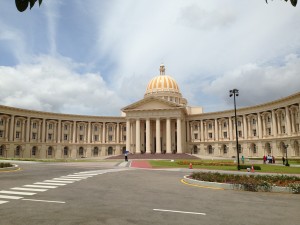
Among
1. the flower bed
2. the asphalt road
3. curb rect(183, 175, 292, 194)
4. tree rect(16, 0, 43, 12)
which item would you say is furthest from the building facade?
tree rect(16, 0, 43, 12)

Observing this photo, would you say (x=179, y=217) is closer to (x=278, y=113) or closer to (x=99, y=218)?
(x=99, y=218)

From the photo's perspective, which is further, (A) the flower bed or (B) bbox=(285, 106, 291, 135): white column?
(B) bbox=(285, 106, 291, 135): white column

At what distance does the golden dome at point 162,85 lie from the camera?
105m

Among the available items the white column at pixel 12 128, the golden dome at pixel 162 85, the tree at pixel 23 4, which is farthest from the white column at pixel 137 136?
the tree at pixel 23 4

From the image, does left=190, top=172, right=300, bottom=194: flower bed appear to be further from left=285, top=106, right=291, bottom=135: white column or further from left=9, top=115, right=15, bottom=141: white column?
left=9, top=115, right=15, bottom=141: white column

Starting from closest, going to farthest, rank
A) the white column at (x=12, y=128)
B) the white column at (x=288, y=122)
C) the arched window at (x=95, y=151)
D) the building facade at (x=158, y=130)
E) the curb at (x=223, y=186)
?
the curb at (x=223, y=186), the white column at (x=288, y=122), the building facade at (x=158, y=130), the white column at (x=12, y=128), the arched window at (x=95, y=151)

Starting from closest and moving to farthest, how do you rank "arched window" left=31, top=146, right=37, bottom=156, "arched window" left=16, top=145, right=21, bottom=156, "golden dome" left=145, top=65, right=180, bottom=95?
"arched window" left=16, top=145, right=21, bottom=156, "arched window" left=31, top=146, right=37, bottom=156, "golden dome" left=145, top=65, right=180, bottom=95

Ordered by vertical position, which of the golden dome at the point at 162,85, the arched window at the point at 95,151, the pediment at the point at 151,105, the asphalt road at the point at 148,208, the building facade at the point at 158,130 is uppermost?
the golden dome at the point at 162,85

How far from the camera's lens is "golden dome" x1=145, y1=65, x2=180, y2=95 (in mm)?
105375

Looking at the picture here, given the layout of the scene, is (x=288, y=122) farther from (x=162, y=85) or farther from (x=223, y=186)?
(x=223, y=186)

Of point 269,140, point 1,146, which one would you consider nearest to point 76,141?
point 1,146

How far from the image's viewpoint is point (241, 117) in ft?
294

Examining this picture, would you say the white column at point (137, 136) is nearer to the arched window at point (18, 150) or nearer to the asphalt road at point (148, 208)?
the arched window at point (18, 150)

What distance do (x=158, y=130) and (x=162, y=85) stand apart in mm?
23172
